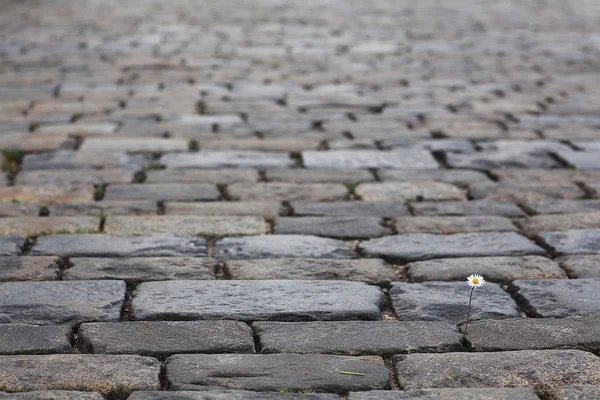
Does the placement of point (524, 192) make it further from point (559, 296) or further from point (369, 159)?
point (559, 296)

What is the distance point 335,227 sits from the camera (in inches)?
134

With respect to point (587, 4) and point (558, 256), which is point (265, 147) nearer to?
point (558, 256)

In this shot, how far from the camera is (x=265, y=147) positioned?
461cm

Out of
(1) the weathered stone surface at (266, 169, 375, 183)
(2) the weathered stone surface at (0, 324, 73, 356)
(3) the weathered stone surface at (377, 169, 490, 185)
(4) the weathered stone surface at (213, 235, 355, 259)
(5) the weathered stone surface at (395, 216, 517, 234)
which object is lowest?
(3) the weathered stone surface at (377, 169, 490, 185)

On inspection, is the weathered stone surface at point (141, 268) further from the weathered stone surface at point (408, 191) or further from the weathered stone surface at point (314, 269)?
the weathered stone surface at point (408, 191)

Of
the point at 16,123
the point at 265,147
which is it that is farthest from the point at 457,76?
the point at 16,123

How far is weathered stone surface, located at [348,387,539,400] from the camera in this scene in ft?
6.79

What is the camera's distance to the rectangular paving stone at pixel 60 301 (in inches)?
99.3

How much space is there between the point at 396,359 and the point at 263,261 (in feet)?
2.84

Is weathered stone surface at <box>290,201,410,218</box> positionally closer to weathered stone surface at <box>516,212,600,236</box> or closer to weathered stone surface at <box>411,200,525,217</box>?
weathered stone surface at <box>411,200,525,217</box>

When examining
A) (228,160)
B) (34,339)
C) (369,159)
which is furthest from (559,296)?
(228,160)

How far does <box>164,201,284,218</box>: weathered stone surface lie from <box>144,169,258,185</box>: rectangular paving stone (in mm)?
341

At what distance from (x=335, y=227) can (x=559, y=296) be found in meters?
1.03

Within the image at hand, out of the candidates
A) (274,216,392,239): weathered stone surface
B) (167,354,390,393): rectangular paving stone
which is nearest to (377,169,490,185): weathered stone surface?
(274,216,392,239): weathered stone surface
